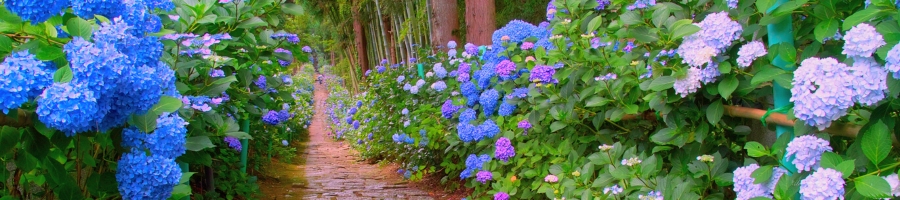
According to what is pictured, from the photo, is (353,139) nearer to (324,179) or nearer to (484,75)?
(324,179)

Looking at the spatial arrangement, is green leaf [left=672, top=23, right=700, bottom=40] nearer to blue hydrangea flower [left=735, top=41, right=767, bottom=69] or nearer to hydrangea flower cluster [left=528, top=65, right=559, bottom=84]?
blue hydrangea flower [left=735, top=41, right=767, bottom=69]

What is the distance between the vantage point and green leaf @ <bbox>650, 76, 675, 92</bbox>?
5.65ft

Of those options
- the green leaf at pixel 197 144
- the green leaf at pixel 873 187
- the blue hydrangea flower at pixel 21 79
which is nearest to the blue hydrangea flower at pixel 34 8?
the blue hydrangea flower at pixel 21 79

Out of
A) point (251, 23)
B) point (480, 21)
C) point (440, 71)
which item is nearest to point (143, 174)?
point (251, 23)

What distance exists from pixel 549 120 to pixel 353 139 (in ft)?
18.6

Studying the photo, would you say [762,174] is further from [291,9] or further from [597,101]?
[291,9]

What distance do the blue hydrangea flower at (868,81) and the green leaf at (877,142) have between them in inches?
2.3

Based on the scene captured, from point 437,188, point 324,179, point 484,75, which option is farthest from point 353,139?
point 484,75

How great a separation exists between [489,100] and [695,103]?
1775 mm

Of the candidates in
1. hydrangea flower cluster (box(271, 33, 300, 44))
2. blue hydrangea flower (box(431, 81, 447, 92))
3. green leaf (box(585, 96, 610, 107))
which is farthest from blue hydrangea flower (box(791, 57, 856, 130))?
blue hydrangea flower (box(431, 81, 447, 92))

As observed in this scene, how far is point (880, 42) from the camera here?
45.5 inches

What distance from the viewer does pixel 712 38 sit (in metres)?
1.58

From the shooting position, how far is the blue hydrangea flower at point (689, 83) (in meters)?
1.64

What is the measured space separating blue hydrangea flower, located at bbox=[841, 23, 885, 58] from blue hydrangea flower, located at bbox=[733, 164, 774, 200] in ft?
1.32
